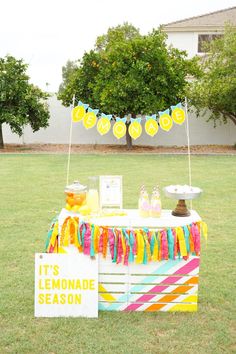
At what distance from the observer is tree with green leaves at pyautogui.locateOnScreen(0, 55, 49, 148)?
53.0ft

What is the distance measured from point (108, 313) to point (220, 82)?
1430cm

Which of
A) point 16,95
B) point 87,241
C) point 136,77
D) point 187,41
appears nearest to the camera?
point 87,241

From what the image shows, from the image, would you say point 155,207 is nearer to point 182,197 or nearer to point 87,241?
point 182,197

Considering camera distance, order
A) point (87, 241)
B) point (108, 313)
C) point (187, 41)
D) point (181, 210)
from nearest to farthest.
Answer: point (87, 241) → point (108, 313) → point (181, 210) → point (187, 41)

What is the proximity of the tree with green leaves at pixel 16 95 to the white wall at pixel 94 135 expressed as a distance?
2.69 metres

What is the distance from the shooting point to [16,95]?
16438mm

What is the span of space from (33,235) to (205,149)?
13783 millimetres

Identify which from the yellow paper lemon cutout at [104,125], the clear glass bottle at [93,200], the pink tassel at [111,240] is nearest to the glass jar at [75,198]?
the clear glass bottle at [93,200]

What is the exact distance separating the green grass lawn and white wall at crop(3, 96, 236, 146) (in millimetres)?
10061

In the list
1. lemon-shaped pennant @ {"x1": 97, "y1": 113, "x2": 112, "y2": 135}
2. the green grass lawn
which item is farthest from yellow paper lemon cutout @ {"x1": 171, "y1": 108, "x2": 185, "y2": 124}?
the green grass lawn

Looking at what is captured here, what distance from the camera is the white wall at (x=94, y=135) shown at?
1962 cm

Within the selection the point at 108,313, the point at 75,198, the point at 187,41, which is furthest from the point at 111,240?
the point at 187,41

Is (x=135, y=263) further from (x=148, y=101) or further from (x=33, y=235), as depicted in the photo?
(x=148, y=101)

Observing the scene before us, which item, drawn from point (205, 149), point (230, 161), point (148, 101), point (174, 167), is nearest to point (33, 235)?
point (174, 167)
